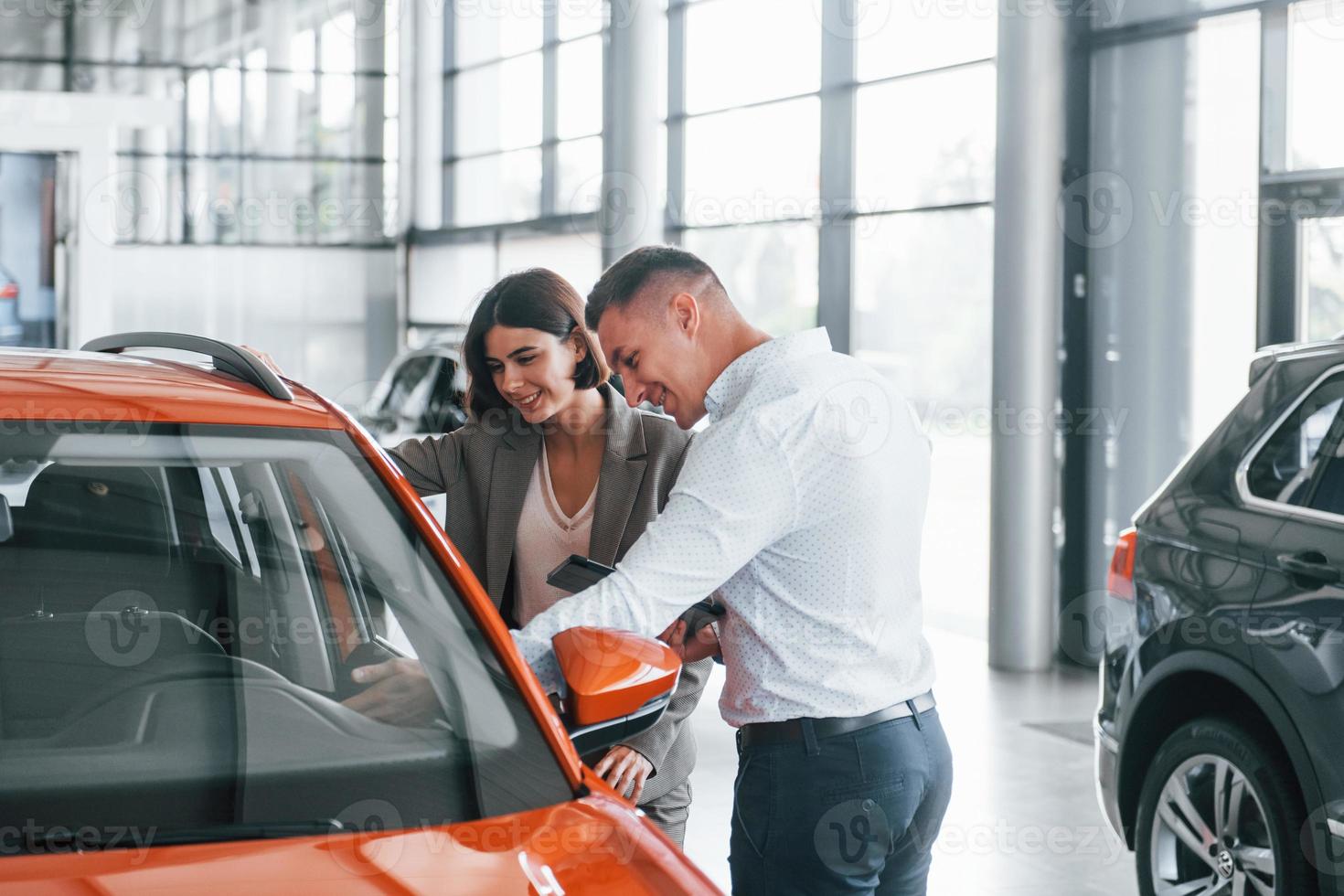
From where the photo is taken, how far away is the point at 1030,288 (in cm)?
773

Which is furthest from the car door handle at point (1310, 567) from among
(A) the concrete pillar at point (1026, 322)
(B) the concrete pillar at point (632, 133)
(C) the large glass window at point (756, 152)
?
(B) the concrete pillar at point (632, 133)

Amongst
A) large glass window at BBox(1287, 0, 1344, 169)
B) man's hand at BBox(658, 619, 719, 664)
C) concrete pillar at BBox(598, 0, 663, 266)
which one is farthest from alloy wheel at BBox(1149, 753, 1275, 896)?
concrete pillar at BBox(598, 0, 663, 266)

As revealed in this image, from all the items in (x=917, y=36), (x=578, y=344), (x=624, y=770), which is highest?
(x=917, y=36)

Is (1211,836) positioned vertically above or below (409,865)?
below

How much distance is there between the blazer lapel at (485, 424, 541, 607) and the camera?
9.06ft

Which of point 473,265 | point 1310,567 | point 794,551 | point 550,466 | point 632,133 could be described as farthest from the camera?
point 473,265

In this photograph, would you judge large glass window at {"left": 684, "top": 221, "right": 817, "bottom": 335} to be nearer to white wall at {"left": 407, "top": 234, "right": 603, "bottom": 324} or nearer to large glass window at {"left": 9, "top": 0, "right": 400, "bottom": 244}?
white wall at {"left": 407, "top": 234, "right": 603, "bottom": 324}

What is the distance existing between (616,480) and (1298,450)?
1.70 m

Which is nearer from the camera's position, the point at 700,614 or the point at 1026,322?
the point at 700,614

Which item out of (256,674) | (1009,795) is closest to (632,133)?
(1009,795)

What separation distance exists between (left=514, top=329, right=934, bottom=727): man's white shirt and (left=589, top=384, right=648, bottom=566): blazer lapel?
547 mm

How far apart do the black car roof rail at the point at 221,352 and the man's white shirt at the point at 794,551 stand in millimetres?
489

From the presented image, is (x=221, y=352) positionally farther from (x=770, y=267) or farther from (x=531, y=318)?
(x=770, y=267)

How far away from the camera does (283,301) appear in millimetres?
19531
